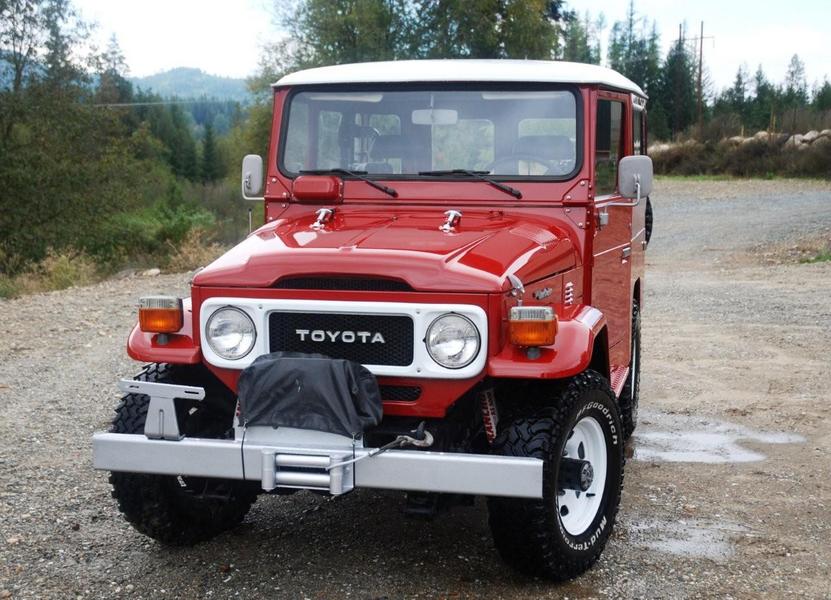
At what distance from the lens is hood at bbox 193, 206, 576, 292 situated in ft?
13.5

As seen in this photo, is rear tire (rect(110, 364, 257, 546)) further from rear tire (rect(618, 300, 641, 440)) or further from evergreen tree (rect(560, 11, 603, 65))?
evergreen tree (rect(560, 11, 603, 65))

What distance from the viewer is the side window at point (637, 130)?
6.48 meters

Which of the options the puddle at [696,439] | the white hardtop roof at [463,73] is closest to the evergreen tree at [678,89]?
the puddle at [696,439]

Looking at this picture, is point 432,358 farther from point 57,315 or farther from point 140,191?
point 140,191


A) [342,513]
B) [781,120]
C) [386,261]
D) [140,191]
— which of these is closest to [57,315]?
[342,513]

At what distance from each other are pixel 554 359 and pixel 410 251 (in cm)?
73

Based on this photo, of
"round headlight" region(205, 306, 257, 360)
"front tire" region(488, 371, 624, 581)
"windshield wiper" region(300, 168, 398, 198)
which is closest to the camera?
"front tire" region(488, 371, 624, 581)

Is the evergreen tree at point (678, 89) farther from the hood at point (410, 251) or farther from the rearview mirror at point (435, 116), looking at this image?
the hood at point (410, 251)

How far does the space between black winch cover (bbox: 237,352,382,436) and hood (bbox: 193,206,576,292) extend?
38 centimetres

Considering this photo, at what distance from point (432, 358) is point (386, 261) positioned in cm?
43

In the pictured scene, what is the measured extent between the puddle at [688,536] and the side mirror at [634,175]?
1667 mm

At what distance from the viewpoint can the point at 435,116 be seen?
5387 millimetres

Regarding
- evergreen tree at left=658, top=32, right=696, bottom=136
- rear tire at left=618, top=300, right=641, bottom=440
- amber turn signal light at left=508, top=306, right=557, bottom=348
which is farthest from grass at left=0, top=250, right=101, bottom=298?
evergreen tree at left=658, top=32, right=696, bottom=136

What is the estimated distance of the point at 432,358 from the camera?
405cm
